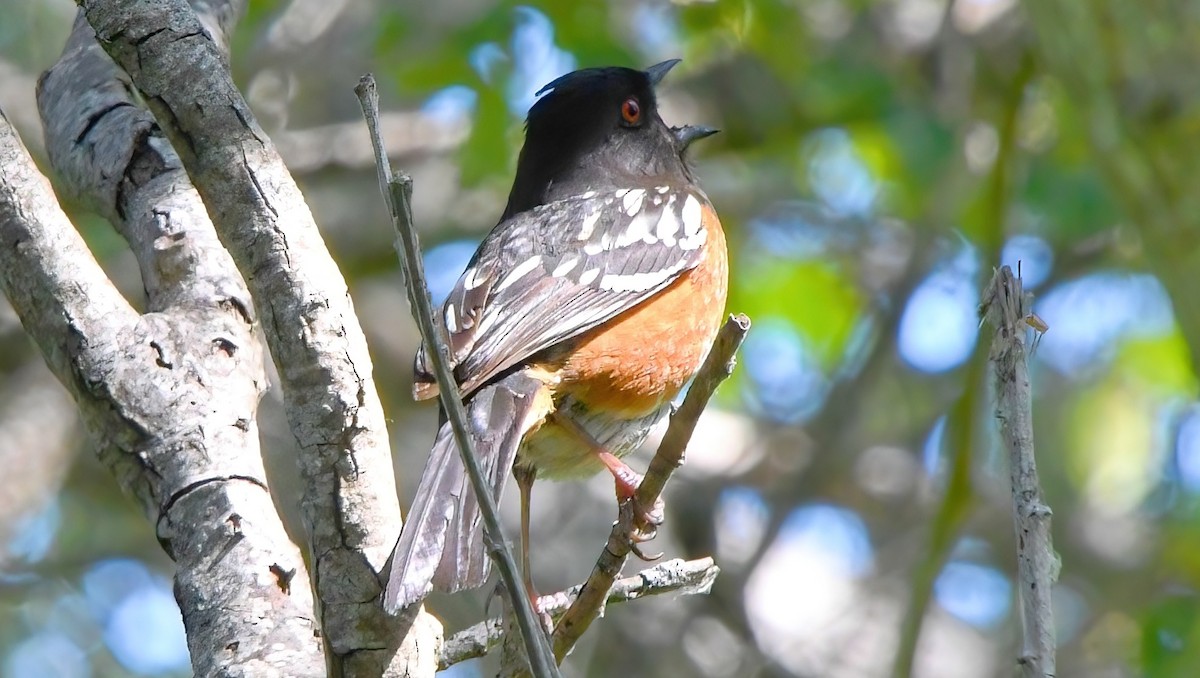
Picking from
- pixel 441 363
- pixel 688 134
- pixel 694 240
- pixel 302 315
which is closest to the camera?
pixel 441 363

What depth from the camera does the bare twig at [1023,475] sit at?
192cm

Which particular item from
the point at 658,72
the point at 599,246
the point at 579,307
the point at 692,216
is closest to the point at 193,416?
the point at 579,307

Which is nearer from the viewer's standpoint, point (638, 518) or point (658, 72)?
point (638, 518)

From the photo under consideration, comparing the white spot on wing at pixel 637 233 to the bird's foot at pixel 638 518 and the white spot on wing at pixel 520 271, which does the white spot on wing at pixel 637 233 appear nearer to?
the white spot on wing at pixel 520 271

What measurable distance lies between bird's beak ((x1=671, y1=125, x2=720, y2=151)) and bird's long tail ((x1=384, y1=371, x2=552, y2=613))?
1.47 metres

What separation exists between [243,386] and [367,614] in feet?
2.03

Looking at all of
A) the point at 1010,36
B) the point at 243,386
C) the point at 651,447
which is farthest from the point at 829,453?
the point at 243,386

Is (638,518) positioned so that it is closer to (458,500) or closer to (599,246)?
(458,500)

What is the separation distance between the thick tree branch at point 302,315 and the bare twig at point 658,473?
0.46 meters

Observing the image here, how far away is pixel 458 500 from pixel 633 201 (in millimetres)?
1778

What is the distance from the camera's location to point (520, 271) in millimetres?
3906

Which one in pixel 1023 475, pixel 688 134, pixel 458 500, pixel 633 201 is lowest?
pixel 1023 475

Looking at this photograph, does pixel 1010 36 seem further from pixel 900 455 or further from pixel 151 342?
pixel 151 342

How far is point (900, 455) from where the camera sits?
7102 mm
